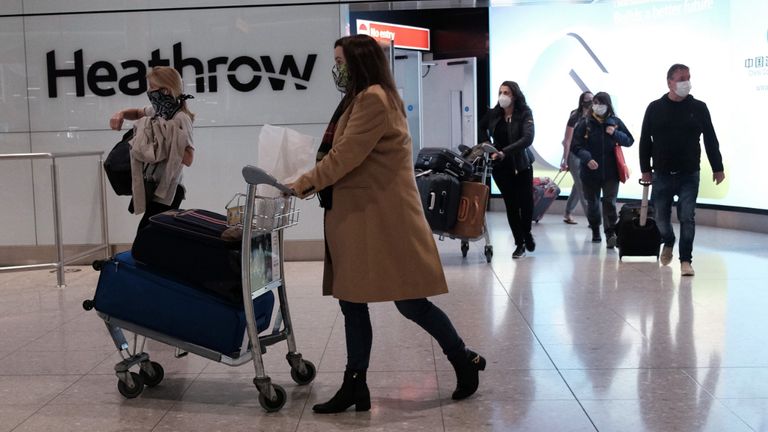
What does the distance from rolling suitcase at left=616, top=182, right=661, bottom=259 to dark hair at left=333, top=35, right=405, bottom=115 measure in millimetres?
4623

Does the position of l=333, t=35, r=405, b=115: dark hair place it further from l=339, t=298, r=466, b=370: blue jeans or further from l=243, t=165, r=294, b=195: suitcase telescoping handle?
l=339, t=298, r=466, b=370: blue jeans

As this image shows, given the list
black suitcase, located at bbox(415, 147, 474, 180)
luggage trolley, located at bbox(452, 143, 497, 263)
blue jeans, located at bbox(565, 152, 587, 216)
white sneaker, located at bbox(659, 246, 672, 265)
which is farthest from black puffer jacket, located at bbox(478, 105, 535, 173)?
blue jeans, located at bbox(565, 152, 587, 216)

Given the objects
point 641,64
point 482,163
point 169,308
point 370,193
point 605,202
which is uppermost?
point 641,64

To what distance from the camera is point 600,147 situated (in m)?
9.33

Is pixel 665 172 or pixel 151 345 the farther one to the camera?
pixel 665 172

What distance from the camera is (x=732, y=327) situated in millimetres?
5293

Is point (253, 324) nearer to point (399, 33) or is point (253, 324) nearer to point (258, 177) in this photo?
point (258, 177)

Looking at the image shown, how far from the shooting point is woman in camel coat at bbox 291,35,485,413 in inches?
142

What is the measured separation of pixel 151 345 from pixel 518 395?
220 cm

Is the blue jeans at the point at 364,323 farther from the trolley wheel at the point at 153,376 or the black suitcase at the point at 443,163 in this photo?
the black suitcase at the point at 443,163

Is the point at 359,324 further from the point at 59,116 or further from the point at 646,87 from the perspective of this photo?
the point at 646,87

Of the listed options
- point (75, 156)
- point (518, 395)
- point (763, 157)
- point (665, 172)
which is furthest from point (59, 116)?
point (763, 157)

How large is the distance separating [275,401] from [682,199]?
4253mm

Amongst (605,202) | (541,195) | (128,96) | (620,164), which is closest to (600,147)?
(620,164)
